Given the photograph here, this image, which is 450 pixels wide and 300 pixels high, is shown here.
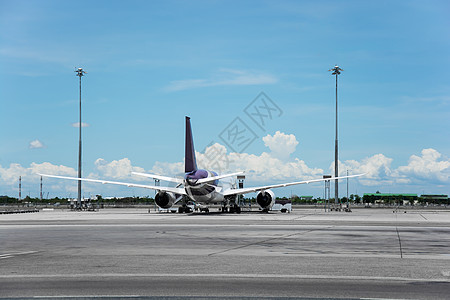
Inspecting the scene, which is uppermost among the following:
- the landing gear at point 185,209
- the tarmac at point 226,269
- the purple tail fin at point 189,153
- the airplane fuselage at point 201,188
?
the purple tail fin at point 189,153

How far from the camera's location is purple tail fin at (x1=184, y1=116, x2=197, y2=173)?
5578 centimetres

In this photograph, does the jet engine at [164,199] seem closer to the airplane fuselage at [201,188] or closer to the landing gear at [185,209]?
Answer: the airplane fuselage at [201,188]

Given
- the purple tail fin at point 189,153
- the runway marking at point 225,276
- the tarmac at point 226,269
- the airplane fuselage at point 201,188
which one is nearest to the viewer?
the tarmac at point 226,269

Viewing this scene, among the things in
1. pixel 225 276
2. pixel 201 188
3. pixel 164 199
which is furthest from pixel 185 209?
pixel 225 276

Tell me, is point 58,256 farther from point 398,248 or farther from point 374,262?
point 398,248

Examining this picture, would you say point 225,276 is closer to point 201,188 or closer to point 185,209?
point 201,188

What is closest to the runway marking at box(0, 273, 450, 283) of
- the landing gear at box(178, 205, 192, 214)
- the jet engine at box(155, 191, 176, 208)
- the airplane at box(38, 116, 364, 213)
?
the airplane at box(38, 116, 364, 213)

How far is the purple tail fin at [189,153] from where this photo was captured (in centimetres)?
5578

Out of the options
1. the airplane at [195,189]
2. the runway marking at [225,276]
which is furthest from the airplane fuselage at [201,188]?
the runway marking at [225,276]

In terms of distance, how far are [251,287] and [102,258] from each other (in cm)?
653

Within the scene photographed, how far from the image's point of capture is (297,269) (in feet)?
44.0

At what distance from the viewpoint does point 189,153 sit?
185 feet

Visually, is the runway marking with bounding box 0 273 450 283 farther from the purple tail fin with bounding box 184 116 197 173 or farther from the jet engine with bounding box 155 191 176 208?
the jet engine with bounding box 155 191 176 208

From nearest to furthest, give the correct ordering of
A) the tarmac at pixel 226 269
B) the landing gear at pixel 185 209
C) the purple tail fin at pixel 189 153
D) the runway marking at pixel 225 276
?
the tarmac at pixel 226 269
the runway marking at pixel 225 276
the purple tail fin at pixel 189 153
the landing gear at pixel 185 209
